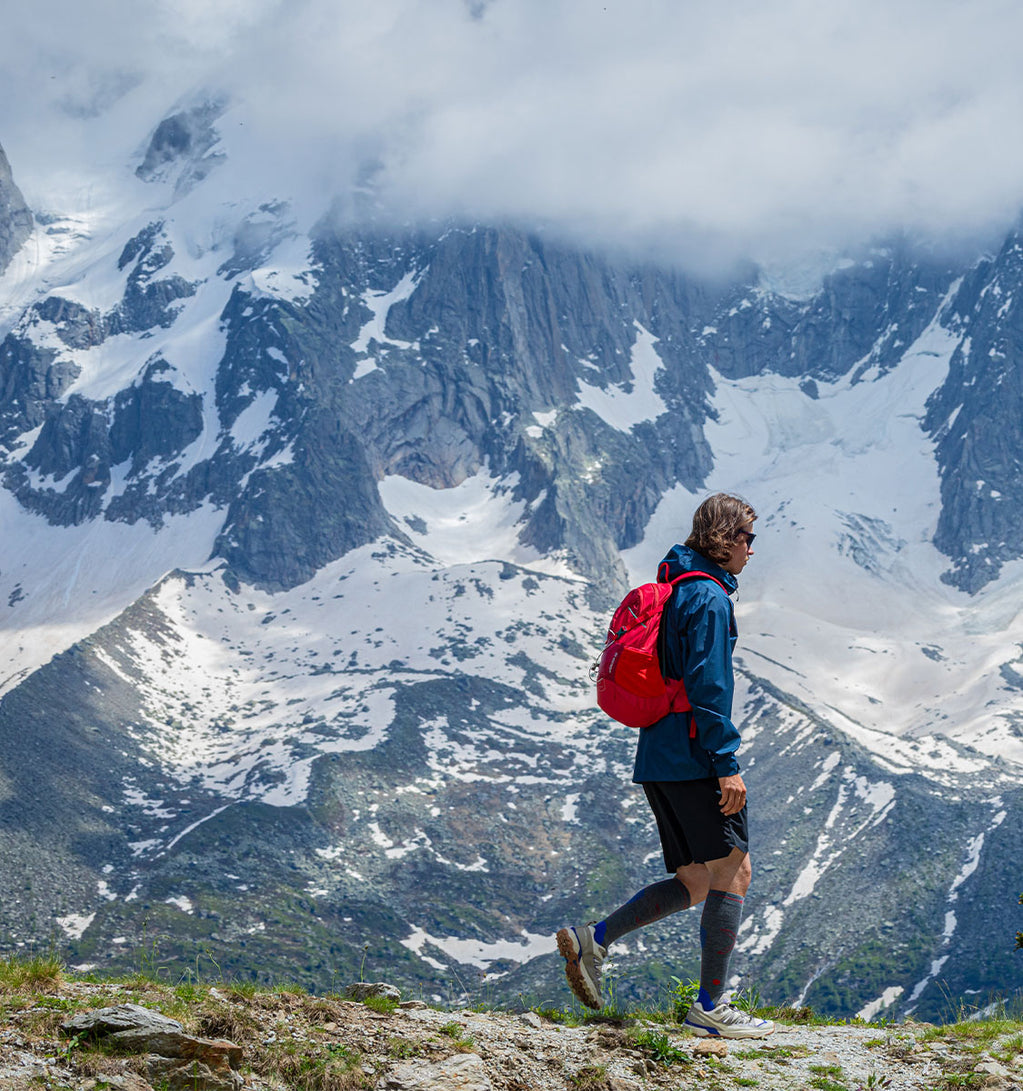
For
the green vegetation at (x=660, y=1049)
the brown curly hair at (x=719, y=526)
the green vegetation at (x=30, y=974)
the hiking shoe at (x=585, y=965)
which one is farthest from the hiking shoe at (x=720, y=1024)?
the green vegetation at (x=30, y=974)

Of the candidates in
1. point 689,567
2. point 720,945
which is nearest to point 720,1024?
point 720,945

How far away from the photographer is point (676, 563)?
1523cm

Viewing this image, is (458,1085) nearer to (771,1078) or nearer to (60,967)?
(771,1078)

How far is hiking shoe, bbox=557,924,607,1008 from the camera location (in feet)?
51.1

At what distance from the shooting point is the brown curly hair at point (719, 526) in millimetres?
15281

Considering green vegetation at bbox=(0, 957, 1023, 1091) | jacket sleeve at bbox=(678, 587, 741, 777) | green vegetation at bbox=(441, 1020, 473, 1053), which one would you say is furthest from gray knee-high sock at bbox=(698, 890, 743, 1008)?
green vegetation at bbox=(441, 1020, 473, 1053)

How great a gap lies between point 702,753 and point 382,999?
5.29 meters

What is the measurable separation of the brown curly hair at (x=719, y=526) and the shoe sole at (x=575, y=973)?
4714 millimetres

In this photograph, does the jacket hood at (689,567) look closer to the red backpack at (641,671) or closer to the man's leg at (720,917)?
the red backpack at (641,671)

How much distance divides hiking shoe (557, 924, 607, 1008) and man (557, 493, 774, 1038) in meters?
0.01

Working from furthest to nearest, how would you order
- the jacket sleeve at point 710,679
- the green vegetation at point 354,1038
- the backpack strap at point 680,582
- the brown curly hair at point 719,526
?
the brown curly hair at point 719,526 < the backpack strap at point 680,582 < the jacket sleeve at point 710,679 < the green vegetation at point 354,1038

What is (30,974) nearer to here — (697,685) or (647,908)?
(647,908)

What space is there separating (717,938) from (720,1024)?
3.72 ft

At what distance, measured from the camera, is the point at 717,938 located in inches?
600
